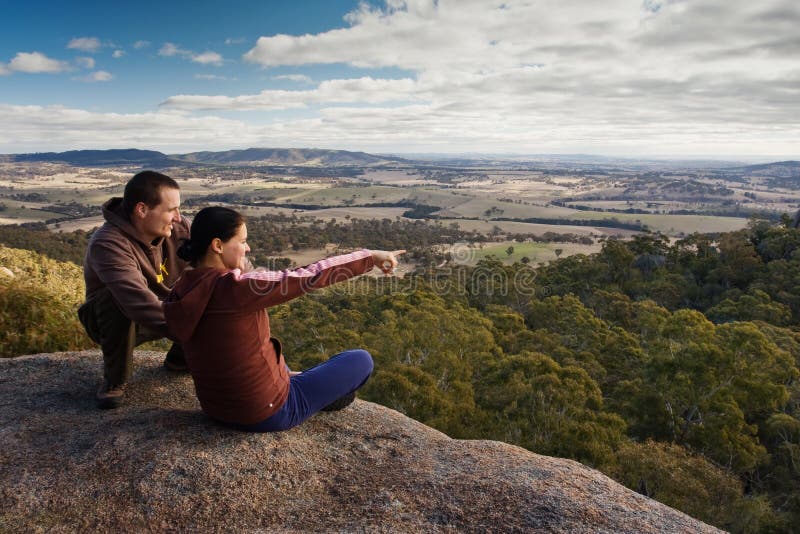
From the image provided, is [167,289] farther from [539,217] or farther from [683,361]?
[539,217]

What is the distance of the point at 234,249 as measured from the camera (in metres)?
4.63

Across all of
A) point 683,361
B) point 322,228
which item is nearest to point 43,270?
point 683,361

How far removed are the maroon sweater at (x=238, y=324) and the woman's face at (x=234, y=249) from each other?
208 mm

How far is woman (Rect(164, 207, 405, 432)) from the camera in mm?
4430

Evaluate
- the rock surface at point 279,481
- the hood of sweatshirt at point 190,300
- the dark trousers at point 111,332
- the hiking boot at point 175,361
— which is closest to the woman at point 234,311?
the hood of sweatshirt at point 190,300

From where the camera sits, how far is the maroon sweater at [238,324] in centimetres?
442

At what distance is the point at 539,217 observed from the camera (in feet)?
538

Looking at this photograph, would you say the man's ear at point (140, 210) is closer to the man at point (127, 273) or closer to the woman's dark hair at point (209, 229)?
the man at point (127, 273)

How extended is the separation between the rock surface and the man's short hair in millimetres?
2685

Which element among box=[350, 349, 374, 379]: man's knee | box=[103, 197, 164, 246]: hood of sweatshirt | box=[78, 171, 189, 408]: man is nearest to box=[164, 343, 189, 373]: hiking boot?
box=[78, 171, 189, 408]: man

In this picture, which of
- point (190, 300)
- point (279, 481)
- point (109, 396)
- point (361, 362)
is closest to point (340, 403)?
point (361, 362)

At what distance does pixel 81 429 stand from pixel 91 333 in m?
1.41

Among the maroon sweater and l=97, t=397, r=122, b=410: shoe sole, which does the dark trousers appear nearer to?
l=97, t=397, r=122, b=410: shoe sole

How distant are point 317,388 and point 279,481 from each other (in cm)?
116
